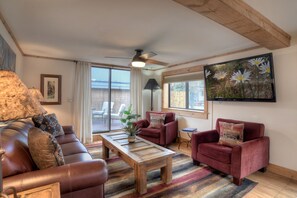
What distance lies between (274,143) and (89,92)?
13.7ft

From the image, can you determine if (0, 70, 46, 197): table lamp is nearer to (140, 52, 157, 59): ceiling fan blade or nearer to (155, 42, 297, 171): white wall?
(140, 52, 157, 59): ceiling fan blade

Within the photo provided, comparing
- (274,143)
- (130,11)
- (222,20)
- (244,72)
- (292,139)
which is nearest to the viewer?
(222,20)

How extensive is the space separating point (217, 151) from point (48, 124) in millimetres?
2952

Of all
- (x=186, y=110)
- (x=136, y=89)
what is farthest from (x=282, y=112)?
(x=136, y=89)

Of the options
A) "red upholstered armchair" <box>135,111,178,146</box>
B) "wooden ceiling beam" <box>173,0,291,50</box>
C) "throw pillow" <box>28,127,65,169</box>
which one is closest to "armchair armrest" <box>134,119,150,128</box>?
"red upholstered armchair" <box>135,111,178,146</box>

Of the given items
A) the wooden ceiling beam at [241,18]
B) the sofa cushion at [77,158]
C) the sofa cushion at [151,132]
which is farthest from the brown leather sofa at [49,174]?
the sofa cushion at [151,132]

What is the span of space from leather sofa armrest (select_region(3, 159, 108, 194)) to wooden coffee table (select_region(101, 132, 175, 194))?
0.68 m

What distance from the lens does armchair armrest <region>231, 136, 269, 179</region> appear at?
231 centimetres

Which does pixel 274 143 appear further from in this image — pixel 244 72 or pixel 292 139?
pixel 244 72

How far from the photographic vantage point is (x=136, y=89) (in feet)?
17.0

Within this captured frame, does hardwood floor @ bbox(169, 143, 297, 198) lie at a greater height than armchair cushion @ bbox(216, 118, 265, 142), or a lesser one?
lesser

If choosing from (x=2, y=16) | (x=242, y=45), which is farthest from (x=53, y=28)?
(x=242, y=45)

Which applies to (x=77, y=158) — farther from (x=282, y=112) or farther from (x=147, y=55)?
(x=282, y=112)

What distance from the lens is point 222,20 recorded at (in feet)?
Result: 5.58
